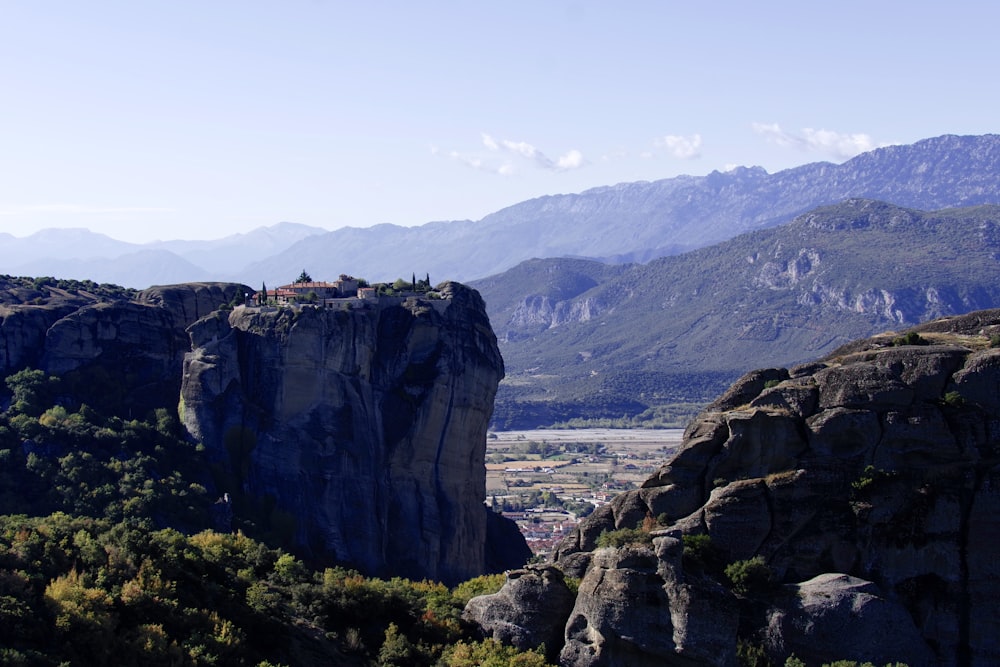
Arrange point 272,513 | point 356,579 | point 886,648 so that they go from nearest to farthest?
1. point 886,648
2. point 356,579
3. point 272,513

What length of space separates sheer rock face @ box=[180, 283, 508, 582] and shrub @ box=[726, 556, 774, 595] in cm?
4350

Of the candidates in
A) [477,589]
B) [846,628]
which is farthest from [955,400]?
[477,589]

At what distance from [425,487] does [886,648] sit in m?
48.2

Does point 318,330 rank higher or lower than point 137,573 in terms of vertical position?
higher

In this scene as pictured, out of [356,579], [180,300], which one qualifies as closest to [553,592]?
[356,579]

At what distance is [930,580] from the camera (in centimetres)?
3603

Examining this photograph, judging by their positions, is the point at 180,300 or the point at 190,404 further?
the point at 180,300

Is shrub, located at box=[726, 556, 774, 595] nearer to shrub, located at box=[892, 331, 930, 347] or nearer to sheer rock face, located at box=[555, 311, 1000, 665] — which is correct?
sheer rock face, located at box=[555, 311, 1000, 665]

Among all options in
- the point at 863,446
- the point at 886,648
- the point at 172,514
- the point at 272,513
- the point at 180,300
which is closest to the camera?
the point at 886,648

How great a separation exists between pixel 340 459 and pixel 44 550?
132 feet

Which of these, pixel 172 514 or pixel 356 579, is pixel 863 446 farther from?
pixel 172 514

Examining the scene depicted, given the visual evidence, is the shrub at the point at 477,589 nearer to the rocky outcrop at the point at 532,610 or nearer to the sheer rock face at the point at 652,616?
the rocky outcrop at the point at 532,610

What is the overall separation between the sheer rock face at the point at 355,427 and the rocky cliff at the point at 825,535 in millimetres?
39479

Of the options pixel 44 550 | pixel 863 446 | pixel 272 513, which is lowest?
pixel 272 513
